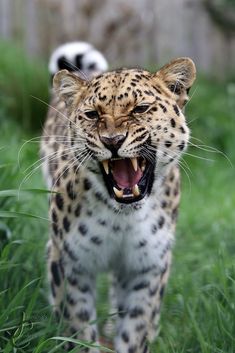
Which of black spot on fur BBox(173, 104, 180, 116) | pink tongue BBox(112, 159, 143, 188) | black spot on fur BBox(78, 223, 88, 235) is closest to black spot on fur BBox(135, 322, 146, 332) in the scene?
black spot on fur BBox(78, 223, 88, 235)

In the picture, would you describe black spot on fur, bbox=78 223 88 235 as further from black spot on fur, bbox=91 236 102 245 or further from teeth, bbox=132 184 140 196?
teeth, bbox=132 184 140 196

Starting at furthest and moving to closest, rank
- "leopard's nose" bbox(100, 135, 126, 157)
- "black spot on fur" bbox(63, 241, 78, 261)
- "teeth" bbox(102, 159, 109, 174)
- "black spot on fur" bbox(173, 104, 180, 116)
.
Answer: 1. "black spot on fur" bbox(63, 241, 78, 261)
2. "black spot on fur" bbox(173, 104, 180, 116)
3. "teeth" bbox(102, 159, 109, 174)
4. "leopard's nose" bbox(100, 135, 126, 157)

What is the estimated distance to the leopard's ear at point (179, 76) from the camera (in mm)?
4574

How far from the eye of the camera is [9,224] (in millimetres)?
5008

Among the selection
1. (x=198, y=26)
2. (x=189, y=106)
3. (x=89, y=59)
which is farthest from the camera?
(x=198, y=26)

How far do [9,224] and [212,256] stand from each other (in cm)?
205

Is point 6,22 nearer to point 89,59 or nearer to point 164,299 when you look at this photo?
point 89,59

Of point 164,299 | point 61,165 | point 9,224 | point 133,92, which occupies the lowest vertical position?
point 164,299

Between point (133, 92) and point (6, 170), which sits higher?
point (133, 92)

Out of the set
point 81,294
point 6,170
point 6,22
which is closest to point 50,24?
point 6,22

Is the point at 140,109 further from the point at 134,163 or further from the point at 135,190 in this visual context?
the point at 135,190

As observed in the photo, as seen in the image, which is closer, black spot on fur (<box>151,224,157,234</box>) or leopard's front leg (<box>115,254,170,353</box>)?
black spot on fur (<box>151,224,157,234</box>)

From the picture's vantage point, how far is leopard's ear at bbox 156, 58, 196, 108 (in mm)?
4574

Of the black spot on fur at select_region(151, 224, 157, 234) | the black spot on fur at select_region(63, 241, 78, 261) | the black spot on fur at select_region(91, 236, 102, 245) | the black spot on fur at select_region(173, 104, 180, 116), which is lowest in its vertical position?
the black spot on fur at select_region(63, 241, 78, 261)
